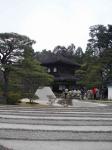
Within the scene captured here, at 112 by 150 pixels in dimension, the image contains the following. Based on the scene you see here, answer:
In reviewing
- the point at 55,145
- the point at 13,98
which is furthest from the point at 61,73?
the point at 55,145

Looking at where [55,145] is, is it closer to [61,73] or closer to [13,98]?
[13,98]

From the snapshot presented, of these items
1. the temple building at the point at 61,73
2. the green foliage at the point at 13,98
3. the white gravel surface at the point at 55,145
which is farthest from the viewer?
the temple building at the point at 61,73

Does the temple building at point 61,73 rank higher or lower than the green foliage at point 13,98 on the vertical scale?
higher

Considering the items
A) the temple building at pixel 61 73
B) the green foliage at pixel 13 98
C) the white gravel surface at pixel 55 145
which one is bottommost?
the white gravel surface at pixel 55 145

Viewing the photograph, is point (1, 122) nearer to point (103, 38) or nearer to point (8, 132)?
point (8, 132)

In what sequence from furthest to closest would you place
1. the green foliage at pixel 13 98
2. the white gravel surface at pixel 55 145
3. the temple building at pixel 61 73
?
the temple building at pixel 61 73, the green foliage at pixel 13 98, the white gravel surface at pixel 55 145

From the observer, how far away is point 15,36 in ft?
103

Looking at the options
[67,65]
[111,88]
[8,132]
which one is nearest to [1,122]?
[8,132]

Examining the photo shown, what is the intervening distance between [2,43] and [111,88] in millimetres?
16170

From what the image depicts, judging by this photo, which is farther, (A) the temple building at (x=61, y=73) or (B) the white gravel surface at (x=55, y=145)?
(A) the temple building at (x=61, y=73)

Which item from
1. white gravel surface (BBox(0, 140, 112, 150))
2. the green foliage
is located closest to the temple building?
the green foliage

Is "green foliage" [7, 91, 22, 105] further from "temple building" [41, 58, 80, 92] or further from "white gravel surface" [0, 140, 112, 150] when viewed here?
"temple building" [41, 58, 80, 92]

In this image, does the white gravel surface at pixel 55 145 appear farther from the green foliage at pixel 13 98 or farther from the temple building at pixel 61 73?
the temple building at pixel 61 73

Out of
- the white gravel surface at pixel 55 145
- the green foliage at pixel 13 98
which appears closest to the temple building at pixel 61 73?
the green foliage at pixel 13 98
